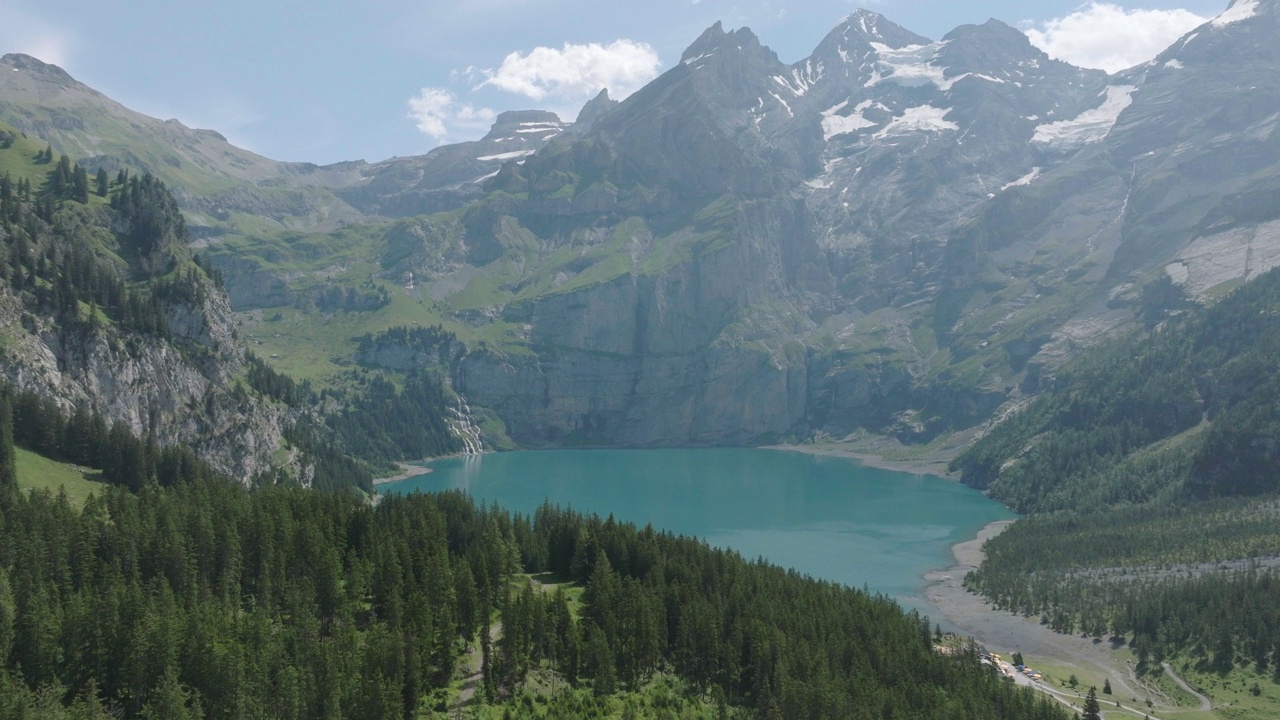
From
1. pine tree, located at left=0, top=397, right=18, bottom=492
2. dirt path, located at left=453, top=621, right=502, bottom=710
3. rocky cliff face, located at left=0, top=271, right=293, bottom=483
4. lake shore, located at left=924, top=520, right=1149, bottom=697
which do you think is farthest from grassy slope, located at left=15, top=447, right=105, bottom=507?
lake shore, located at left=924, top=520, right=1149, bottom=697

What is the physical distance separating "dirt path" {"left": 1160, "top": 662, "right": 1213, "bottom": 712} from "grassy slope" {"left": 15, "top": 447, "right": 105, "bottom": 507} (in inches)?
5046

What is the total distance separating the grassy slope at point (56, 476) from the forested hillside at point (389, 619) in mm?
5872

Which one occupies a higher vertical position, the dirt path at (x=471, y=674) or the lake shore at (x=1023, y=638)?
the dirt path at (x=471, y=674)

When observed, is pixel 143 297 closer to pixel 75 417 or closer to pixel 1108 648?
pixel 75 417

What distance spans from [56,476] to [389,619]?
62712 millimetres

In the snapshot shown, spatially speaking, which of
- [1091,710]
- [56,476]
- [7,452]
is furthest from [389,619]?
[1091,710]

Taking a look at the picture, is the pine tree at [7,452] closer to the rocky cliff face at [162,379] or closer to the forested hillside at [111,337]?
the forested hillside at [111,337]

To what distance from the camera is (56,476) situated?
4469 inches

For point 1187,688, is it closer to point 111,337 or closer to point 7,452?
point 7,452

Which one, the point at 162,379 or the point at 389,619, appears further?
the point at 162,379

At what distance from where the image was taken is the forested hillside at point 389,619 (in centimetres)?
6000

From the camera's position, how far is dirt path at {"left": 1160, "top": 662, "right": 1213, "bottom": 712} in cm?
10775

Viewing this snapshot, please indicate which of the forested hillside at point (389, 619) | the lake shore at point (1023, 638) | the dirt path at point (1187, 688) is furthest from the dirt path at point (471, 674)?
the dirt path at point (1187, 688)

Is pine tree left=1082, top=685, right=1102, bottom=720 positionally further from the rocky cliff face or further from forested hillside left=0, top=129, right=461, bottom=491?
the rocky cliff face
